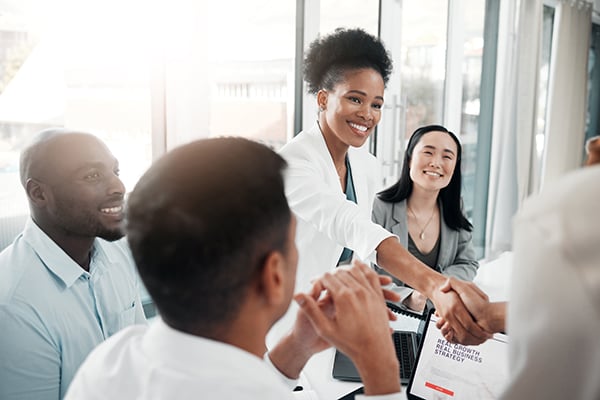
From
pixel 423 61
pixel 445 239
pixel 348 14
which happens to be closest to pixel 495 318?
pixel 445 239

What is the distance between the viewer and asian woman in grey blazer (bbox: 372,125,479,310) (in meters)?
2.53

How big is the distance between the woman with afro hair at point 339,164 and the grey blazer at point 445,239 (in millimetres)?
369

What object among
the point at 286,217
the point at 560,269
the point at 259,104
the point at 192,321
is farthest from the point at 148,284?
the point at 259,104

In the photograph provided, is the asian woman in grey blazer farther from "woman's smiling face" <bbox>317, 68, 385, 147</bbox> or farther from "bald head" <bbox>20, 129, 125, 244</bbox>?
"bald head" <bbox>20, 129, 125, 244</bbox>

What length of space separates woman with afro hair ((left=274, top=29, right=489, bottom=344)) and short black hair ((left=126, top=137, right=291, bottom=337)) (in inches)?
30.3

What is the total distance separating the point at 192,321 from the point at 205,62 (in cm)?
190

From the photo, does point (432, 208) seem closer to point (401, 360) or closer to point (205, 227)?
point (401, 360)

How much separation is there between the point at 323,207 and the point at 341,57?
69cm

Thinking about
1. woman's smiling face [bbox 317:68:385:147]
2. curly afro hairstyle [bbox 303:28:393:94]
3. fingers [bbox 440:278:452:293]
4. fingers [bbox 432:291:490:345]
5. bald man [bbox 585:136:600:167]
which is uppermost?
curly afro hairstyle [bbox 303:28:393:94]

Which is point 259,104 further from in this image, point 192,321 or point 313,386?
point 192,321

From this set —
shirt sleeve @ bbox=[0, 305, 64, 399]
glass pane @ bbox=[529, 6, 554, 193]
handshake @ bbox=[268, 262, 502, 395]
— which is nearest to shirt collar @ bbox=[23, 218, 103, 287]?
shirt sleeve @ bbox=[0, 305, 64, 399]

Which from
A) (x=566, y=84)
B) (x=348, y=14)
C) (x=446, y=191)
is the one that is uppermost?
(x=348, y=14)

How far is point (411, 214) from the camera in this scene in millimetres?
2613

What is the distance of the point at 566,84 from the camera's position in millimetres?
5238
